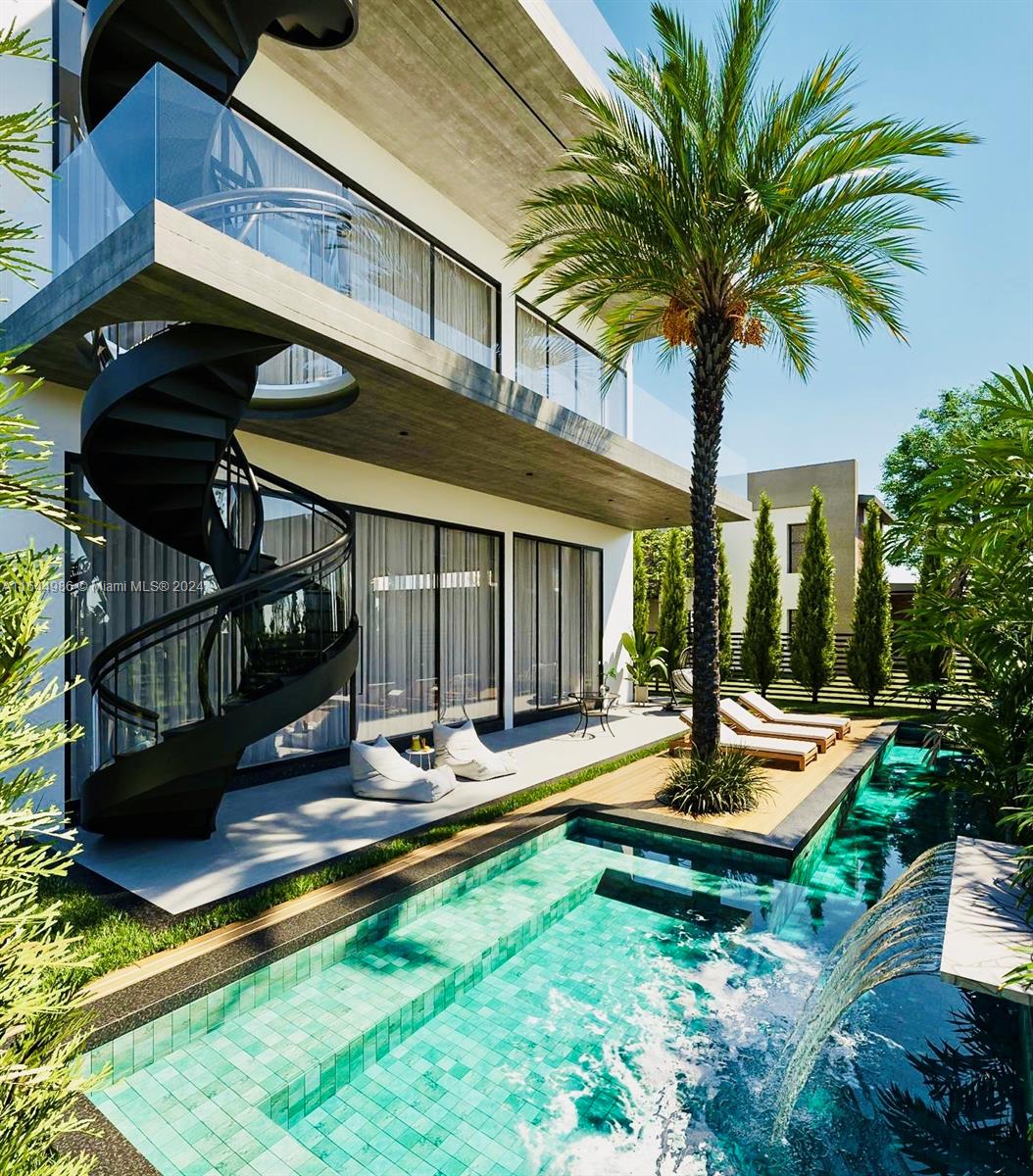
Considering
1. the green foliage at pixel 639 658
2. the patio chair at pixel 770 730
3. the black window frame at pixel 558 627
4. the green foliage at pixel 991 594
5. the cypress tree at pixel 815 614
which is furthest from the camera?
the cypress tree at pixel 815 614

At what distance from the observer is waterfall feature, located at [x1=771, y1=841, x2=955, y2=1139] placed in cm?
318

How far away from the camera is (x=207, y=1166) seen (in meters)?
2.79

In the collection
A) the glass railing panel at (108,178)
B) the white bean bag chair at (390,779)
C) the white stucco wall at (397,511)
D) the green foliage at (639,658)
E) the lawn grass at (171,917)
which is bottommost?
the lawn grass at (171,917)

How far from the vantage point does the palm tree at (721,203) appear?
6.48 metres

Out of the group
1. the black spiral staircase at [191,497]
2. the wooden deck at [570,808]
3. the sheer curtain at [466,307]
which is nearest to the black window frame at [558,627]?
the wooden deck at [570,808]

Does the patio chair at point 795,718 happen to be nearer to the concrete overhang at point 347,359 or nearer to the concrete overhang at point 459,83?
the concrete overhang at point 347,359

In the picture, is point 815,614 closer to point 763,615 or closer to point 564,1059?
point 763,615

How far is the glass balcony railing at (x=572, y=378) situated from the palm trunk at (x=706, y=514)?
80.2 inches

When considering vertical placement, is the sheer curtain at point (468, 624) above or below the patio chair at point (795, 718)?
above

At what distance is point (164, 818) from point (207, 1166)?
3.77 meters

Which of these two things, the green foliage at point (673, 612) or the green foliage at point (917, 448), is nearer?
the green foliage at point (673, 612)

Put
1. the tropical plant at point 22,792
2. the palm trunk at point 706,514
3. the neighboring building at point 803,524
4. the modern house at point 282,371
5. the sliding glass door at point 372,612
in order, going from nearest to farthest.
A: the tropical plant at point 22,792
the modern house at point 282,371
the sliding glass door at point 372,612
the palm trunk at point 706,514
the neighboring building at point 803,524

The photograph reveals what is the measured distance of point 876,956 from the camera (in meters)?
3.49

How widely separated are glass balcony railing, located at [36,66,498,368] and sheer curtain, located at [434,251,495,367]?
7.96ft
